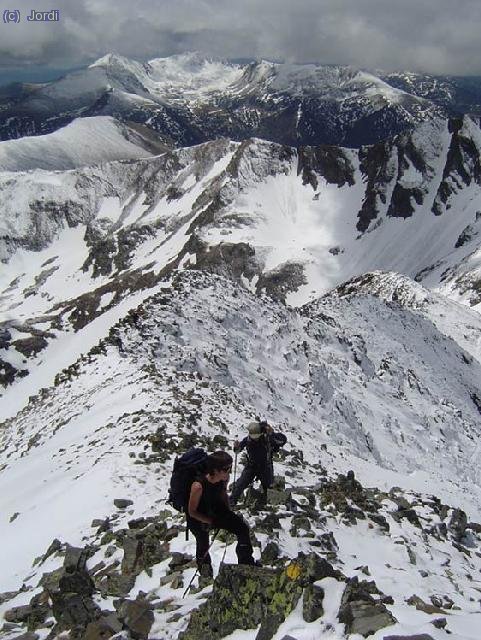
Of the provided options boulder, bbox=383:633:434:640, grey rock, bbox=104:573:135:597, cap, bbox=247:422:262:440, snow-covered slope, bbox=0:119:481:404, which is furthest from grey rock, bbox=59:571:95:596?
snow-covered slope, bbox=0:119:481:404

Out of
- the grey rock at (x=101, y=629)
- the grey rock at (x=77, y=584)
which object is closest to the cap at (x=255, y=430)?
the grey rock at (x=77, y=584)

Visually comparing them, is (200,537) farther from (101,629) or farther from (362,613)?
(362,613)

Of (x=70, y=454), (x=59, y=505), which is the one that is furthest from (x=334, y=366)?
(x=59, y=505)

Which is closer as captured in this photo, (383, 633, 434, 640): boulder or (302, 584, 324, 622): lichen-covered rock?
(383, 633, 434, 640): boulder

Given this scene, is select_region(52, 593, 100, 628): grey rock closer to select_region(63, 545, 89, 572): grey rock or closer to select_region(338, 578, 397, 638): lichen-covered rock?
select_region(63, 545, 89, 572): grey rock

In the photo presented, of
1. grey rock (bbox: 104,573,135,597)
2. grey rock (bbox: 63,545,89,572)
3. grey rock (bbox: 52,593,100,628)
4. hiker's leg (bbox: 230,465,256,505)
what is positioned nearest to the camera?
grey rock (bbox: 52,593,100,628)

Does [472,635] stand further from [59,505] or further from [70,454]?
[70,454]

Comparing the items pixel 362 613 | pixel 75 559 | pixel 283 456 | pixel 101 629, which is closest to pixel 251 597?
pixel 362 613
